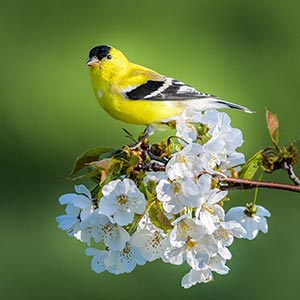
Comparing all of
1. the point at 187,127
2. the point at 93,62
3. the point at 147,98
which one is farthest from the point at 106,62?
the point at 187,127

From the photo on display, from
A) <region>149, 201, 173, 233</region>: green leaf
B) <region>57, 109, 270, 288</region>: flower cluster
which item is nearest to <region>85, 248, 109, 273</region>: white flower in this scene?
<region>57, 109, 270, 288</region>: flower cluster

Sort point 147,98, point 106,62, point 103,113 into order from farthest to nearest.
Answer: point 103,113
point 106,62
point 147,98

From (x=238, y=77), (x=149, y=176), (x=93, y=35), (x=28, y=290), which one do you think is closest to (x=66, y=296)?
(x=28, y=290)

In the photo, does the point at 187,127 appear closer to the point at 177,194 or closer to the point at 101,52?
the point at 177,194

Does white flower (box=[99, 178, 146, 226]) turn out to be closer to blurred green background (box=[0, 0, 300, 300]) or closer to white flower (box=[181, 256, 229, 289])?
white flower (box=[181, 256, 229, 289])

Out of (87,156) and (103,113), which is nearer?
(87,156)

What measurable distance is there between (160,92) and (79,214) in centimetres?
71

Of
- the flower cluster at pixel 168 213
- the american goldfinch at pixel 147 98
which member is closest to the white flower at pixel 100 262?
the flower cluster at pixel 168 213

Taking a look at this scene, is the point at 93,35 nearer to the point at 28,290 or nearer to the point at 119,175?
the point at 28,290

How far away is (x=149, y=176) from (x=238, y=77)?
3.27 meters

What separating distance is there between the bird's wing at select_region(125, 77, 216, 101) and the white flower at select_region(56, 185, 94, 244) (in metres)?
0.68

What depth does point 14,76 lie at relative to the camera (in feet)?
16.7

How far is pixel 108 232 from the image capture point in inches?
51.5

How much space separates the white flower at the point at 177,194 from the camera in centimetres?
126
